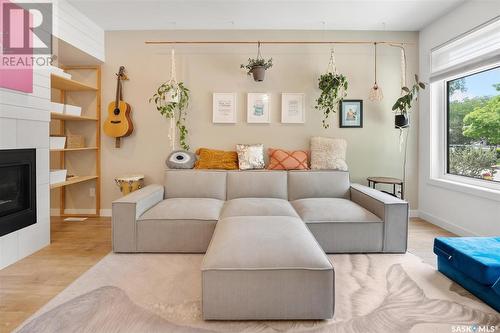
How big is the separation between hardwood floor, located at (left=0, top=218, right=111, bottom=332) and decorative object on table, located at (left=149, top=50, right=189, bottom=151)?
4.90 feet

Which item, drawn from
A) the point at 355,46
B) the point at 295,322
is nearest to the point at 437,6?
the point at 355,46

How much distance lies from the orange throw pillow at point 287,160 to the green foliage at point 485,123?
6.27 ft

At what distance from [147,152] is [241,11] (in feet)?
7.35

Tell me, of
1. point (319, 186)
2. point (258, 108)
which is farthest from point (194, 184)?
point (319, 186)

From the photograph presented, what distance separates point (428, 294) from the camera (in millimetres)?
1897

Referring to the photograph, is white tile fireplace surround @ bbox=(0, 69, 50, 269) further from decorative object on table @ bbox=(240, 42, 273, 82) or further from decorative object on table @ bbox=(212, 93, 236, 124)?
decorative object on table @ bbox=(240, 42, 273, 82)

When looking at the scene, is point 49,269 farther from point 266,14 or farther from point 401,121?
point 401,121

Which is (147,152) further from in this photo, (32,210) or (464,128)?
(464,128)

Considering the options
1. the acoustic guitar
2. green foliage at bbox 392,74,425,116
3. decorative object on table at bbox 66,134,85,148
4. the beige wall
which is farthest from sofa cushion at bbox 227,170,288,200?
decorative object on table at bbox 66,134,85,148

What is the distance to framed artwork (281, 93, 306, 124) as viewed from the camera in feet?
12.5

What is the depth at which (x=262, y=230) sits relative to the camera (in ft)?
6.55

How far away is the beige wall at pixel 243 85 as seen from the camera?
3.82m

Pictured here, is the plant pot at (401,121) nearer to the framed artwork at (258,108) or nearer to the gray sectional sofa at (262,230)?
the gray sectional sofa at (262,230)

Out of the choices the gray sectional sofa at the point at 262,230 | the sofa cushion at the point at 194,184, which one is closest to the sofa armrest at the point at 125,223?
the gray sectional sofa at the point at 262,230
